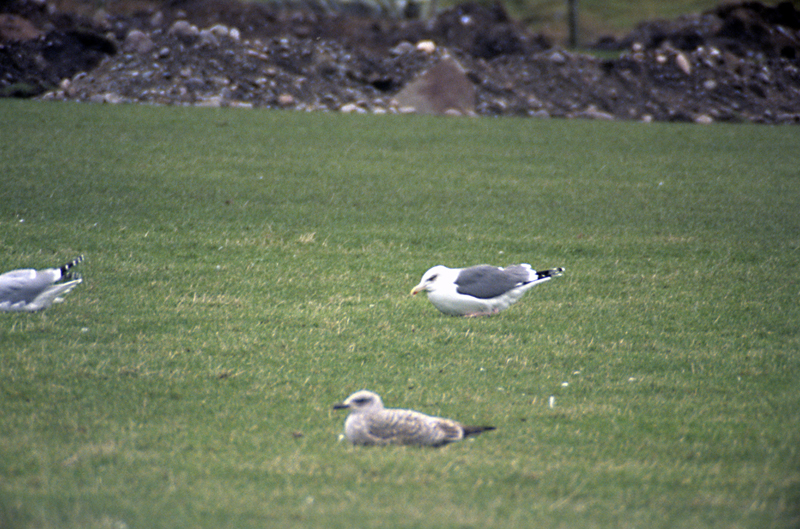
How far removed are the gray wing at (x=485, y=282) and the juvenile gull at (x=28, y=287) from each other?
3.49 metres

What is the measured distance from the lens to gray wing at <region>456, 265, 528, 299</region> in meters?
6.64

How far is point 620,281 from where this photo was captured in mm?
8234

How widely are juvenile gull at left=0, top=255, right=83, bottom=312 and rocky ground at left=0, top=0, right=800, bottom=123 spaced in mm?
14980

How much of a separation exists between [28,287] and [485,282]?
12.9 feet

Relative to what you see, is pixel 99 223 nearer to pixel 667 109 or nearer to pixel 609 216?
pixel 609 216

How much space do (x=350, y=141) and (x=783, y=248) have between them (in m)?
9.43

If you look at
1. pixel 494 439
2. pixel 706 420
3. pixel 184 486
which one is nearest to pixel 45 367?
pixel 184 486

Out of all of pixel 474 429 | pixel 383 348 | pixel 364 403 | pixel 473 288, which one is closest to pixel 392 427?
pixel 364 403

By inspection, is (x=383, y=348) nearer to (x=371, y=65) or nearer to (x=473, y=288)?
(x=473, y=288)

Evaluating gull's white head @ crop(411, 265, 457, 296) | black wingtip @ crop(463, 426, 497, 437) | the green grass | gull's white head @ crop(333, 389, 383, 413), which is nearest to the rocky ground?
the green grass

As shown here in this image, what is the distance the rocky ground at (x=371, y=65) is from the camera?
21578mm

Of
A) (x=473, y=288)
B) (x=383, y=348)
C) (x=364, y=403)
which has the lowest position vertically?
(x=383, y=348)

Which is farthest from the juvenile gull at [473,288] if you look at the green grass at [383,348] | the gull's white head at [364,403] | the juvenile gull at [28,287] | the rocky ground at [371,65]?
the rocky ground at [371,65]

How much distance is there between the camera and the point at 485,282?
6656 mm
